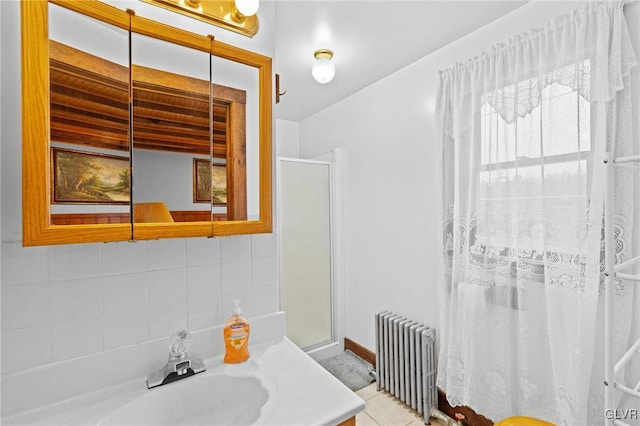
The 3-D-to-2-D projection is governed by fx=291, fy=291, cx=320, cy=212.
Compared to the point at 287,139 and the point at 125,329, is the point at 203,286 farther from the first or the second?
the point at 287,139

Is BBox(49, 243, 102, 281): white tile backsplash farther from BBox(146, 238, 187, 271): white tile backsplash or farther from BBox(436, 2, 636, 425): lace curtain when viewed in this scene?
BBox(436, 2, 636, 425): lace curtain

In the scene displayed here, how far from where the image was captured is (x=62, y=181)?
766 millimetres

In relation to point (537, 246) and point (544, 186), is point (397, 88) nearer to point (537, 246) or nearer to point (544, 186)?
point (544, 186)

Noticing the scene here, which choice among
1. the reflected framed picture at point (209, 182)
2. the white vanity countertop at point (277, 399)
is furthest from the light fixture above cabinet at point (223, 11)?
the white vanity countertop at point (277, 399)

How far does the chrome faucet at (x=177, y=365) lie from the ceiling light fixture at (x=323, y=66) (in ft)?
5.38

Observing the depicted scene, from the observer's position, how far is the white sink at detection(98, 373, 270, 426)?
33.9 inches

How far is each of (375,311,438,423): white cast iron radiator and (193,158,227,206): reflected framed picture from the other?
1562 mm

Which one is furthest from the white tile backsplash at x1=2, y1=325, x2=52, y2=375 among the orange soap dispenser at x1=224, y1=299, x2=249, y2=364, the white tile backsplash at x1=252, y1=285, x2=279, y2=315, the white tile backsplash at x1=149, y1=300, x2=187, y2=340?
the white tile backsplash at x1=252, y1=285, x2=279, y2=315

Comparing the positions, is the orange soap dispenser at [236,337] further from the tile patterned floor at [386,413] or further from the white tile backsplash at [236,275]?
the tile patterned floor at [386,413]

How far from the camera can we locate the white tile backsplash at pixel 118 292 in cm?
80

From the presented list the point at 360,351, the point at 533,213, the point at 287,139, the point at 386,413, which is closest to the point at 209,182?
the point at 533,213

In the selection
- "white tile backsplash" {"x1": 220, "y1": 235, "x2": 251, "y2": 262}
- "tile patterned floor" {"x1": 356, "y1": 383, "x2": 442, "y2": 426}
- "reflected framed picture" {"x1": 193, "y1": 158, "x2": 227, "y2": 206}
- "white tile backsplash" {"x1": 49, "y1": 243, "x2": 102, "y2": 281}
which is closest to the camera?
"white tile backsplash" {"x1": 49, "y1": 243, "x2": 102, "y2": 281}

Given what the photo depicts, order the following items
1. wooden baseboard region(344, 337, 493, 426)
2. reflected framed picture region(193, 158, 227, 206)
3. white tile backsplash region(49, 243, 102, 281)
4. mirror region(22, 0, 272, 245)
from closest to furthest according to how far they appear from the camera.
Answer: mirror region(22, 0, 272, 245)
white tile backsplash region(49, 243, 102, 281)
reflected framed picture region(193, 158, 227, 206)
wooden baseboard region(344, 337, 493, 426)

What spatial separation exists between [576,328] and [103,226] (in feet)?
5.91
